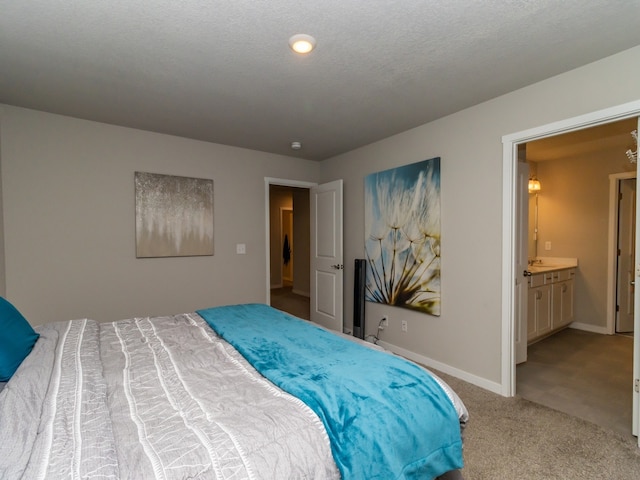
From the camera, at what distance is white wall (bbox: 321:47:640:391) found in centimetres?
236

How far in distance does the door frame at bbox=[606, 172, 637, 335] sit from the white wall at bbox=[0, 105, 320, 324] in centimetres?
483

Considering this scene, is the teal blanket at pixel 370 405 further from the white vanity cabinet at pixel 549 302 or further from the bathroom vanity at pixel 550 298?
the white vanity cabinet at pixel 549 302

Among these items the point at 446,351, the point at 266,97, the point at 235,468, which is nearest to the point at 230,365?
the point at 235,468

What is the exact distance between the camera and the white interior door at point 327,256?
417 cm

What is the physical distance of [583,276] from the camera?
459 centimetres

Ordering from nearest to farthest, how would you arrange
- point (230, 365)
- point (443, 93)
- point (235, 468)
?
point (235, 468), point (230, 365), point (443, 93)

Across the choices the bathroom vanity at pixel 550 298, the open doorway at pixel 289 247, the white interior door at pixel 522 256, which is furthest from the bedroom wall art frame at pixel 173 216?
the bathroom vanity at pixel 550 298

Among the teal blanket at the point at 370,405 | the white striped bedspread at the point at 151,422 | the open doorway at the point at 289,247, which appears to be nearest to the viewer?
the white striped bedspread at the point at 151,422

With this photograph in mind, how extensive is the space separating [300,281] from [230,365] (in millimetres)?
6065

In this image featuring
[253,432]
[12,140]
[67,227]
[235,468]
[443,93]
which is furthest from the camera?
[67,227]

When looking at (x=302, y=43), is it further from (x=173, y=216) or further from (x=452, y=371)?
(x=452, y=371)

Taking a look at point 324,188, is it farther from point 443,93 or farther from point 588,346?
point 588,346

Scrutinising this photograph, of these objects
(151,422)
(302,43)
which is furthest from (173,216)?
(151,422)

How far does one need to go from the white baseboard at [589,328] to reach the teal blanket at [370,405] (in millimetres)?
4514
